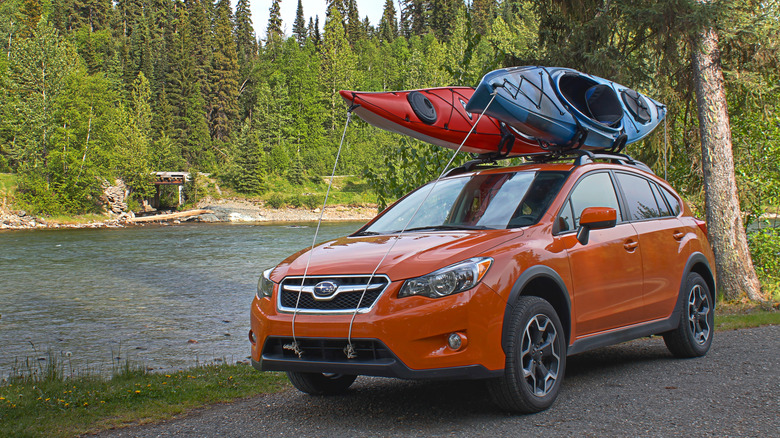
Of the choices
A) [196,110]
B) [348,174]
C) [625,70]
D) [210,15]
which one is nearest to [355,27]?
[210,15]

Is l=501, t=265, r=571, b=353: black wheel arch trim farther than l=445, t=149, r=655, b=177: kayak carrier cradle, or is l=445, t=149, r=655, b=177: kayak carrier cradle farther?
l=445, t=149, r=655, b=177: kayak carrier cradle

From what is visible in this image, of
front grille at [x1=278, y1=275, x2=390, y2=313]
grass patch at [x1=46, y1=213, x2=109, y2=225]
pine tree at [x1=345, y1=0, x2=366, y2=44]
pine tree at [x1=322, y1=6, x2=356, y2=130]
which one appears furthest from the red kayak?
pine tree at [x1=345, y1=0, x2=366, y2=44]

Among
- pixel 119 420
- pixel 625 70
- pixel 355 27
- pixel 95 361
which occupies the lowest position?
pixel 95 361

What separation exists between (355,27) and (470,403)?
4832 inches

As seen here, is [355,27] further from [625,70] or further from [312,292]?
[312,292]

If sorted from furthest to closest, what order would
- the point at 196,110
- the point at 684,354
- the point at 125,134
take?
the point at 196,110
the point at 125,134
the point at 684,354

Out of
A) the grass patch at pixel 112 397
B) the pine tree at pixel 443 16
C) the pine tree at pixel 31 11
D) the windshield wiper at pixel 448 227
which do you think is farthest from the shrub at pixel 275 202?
the windshield wiper at pixel 448 227

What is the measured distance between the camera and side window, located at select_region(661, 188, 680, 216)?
7.30 metres

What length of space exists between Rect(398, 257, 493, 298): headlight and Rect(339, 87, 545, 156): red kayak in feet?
11.6

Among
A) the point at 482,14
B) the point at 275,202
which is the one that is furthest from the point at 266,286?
the point at 482,14

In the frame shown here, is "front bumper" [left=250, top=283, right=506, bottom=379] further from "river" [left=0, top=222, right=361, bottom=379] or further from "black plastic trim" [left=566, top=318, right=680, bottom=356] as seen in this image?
"river" [left=0, top=222, right=361, bottom=379]

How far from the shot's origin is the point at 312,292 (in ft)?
15.6

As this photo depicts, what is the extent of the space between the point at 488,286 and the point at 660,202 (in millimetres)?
3362

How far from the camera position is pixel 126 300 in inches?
762
